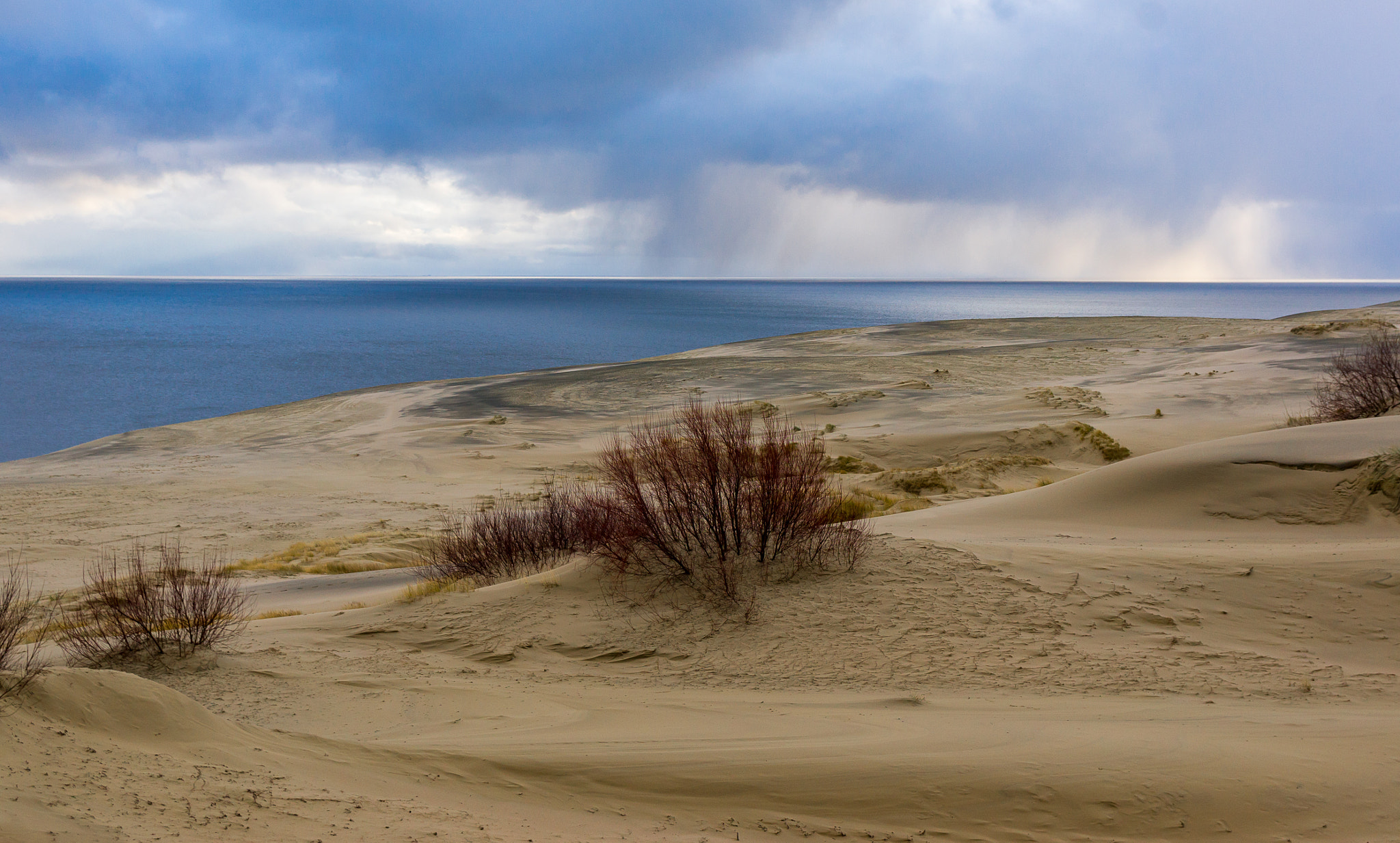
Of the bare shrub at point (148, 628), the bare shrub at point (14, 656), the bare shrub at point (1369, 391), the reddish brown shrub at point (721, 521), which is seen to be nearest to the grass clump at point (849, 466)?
the bare shrub at point (1369, 391)

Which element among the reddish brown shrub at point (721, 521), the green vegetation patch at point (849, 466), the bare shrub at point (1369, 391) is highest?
the bare shrub at point (1369, 391)

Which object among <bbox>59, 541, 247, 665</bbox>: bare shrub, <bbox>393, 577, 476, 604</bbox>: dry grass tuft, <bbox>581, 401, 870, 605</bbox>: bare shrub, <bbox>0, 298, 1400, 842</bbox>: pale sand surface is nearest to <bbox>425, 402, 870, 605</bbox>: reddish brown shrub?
<bbox>581, 401, 870, 605</bbox>: bare shrub

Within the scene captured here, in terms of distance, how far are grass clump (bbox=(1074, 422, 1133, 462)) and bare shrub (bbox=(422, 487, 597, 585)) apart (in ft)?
45.0

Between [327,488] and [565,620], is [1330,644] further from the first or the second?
[327,488]

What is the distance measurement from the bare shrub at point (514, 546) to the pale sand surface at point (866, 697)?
156 centimetres

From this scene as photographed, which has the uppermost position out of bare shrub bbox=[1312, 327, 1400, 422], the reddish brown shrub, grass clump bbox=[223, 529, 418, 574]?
bare shrub bbox=[1312, 327, 1400, 422]

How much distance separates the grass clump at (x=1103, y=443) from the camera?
66.4 ft

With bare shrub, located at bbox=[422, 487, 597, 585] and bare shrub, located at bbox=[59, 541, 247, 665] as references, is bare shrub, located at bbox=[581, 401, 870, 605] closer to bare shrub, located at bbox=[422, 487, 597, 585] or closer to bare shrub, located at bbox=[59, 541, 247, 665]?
bare shrub, located at bbox=[422, 487, 597, 585]

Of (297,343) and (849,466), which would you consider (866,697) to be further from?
(297,343)

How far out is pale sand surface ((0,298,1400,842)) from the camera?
444 cm

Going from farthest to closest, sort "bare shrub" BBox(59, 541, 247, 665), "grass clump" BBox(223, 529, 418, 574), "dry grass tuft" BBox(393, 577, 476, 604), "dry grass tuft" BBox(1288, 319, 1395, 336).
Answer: "dry grass tuft" BBox(1288, 319, 1395, 336) → "grass clump" BBox(223, 529, 418, 574) → "dry grass tuft" BBox(393, 577, 476, 604) → "bare shrub" BBox(59, 541, 247, 665)

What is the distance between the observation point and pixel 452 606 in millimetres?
9703

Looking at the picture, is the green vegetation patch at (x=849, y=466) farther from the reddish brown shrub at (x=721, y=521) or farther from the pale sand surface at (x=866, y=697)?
the reddish brown shrub at (x=721, y=521)

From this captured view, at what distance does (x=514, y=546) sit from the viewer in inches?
482
